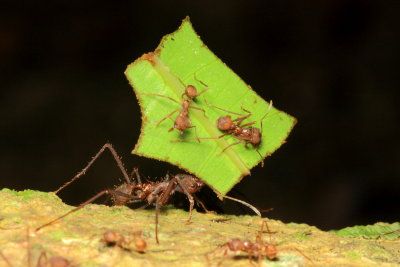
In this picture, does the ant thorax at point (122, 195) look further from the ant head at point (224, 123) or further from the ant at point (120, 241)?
the ant at point (120, 241)

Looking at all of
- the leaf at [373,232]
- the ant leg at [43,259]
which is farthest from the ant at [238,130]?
the ant leg at [43,259]

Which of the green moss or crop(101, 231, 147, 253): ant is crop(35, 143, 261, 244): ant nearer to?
the green moss

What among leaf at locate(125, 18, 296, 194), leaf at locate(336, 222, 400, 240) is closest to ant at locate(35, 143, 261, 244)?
leaf at locate(125, 18, 296, 194)

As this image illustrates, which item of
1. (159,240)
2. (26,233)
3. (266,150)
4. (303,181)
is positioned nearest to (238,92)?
(266,150)

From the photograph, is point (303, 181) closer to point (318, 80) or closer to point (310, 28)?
point (318, 80)

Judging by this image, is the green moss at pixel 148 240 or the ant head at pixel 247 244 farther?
the ant head at pixel 247 244

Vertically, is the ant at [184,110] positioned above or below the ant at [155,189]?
above

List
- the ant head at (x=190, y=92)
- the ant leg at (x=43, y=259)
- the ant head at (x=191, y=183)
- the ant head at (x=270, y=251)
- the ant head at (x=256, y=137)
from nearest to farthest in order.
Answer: the ant leg at (x=43, y=259)
the ant head at (x=270, y=251)
the ant head at (x=190, y=92)
the ant head at (x=256, y=137)
the ant head at (x=191, y=183)
